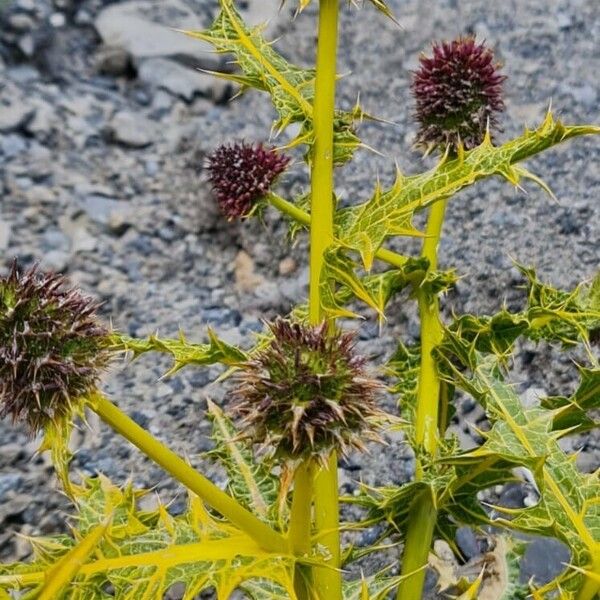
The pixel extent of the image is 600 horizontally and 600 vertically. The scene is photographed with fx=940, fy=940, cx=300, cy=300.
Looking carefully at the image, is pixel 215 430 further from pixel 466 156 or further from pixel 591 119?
pixel 591 119

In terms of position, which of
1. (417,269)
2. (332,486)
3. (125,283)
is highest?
(417,269)

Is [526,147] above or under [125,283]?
above

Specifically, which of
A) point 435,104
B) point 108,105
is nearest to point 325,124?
point 435,104

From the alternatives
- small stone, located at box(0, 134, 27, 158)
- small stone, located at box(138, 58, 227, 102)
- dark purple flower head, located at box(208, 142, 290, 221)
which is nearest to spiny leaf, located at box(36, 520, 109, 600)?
dark purple flower head, located at box(208, 142, 290, 221)

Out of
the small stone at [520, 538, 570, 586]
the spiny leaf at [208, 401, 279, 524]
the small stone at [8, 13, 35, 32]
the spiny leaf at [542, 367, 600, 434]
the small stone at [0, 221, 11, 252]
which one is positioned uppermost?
the small stone at [8, 13, 35, 32]

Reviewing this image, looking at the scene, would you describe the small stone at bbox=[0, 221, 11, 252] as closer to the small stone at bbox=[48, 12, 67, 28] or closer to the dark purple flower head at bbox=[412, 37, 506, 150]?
the small stone at bbox=[48, 12, 67, 28]

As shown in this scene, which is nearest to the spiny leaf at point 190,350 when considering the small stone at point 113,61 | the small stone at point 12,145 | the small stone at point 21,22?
the small stone at point 12,145

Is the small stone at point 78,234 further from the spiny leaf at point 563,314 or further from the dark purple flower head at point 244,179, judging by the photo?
the spiny leaf at point 563,314

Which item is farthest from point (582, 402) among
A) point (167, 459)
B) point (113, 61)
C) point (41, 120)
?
point (113, 61)
